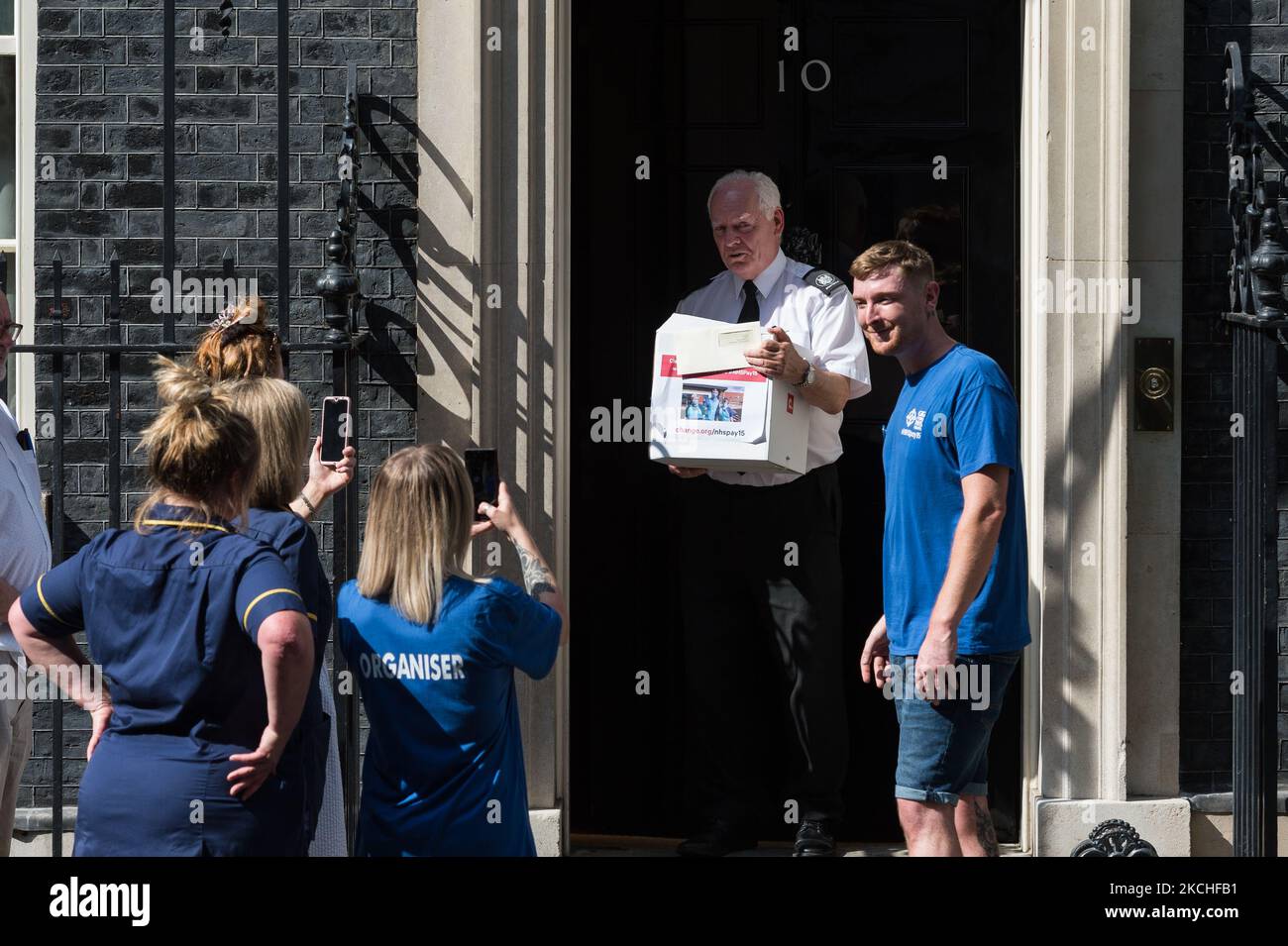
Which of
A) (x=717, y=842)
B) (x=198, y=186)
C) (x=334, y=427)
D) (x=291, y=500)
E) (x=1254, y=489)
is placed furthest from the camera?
(x=198, y=186)

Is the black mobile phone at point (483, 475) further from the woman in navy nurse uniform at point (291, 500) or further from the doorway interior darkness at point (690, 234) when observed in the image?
the doorway interior darkness at point (690, 234)

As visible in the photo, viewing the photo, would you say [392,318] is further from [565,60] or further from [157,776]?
[157,776]

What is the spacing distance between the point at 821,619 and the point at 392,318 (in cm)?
193

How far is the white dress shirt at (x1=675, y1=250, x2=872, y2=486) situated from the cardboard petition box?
0.31 meters

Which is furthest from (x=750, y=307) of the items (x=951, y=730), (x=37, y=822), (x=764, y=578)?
(x=37, y=822)

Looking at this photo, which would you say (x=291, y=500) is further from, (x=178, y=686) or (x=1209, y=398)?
(x=1209, y=398)

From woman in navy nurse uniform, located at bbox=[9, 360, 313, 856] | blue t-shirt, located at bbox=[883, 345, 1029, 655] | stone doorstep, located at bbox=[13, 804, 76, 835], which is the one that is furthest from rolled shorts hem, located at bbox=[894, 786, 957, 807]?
stone doorstep, located at bbox=[13, 804, 76, 835]

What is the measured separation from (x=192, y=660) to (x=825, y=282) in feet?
9.61

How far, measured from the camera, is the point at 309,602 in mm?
4223

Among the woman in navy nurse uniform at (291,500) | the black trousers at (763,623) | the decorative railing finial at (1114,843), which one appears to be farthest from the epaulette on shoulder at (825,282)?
the decorative railing finial at (1114,843)

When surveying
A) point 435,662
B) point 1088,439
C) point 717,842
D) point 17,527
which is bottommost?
point 717,842

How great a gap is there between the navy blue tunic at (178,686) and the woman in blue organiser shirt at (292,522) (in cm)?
24

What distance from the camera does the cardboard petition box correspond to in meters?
5.53
